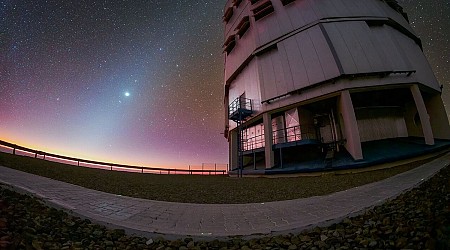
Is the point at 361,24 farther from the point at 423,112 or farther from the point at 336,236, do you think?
the point at 336,236

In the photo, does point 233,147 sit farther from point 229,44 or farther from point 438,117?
point 438,117

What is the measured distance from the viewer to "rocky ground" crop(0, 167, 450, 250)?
2.16 m

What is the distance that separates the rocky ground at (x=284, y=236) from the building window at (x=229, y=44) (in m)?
26.3

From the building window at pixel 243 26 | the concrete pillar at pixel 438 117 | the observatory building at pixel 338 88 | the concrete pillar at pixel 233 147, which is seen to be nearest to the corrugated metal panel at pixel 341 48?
the observatory building at pixel 338 88

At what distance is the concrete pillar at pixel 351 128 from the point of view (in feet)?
45.1

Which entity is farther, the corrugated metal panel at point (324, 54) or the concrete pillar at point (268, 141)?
the concrete pillar at point (268, 141)

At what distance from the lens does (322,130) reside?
58.7 feet

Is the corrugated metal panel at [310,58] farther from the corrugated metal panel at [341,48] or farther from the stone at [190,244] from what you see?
the stone at [190,244]

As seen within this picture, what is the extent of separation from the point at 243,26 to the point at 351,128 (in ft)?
56.7

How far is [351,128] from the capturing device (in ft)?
46.1

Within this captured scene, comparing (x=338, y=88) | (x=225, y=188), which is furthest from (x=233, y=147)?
(x=225, y=188)

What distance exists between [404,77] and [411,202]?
16.9 m

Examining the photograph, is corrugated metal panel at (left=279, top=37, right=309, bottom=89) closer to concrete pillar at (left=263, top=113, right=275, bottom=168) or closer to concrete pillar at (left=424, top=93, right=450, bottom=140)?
concrete pillar at (left=263, top=113, right=275, bottom=168)

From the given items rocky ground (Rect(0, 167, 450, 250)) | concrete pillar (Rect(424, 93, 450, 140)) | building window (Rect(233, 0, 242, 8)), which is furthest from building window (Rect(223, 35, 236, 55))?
rocky ground (Rect(0, 167, 450, 250))
